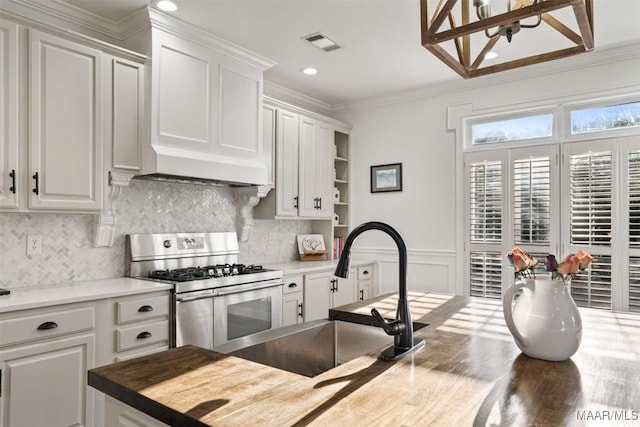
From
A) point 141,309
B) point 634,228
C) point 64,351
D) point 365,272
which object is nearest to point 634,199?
point 634,228

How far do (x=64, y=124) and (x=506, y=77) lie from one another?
3592mm

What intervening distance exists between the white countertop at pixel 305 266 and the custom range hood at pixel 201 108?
0.81m

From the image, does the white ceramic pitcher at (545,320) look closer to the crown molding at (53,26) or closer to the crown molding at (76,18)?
the crown molding at (53,26)

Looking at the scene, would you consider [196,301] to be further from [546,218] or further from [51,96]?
[546,218]

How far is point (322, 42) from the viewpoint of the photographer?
11.0 ft

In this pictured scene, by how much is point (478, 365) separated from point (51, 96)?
8.48 feet

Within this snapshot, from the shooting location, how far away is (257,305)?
3297 millimetres

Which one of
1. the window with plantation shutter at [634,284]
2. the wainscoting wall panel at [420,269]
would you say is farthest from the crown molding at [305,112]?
the window with plantation shutter at [634,284]

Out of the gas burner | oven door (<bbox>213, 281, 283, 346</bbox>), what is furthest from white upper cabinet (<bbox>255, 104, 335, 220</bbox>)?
oven door (<bbox>213, 281, 283, 346</bbox>)

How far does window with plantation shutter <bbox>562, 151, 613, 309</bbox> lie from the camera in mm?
3506

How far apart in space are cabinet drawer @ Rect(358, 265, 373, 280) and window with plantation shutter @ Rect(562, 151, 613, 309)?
6.30ft

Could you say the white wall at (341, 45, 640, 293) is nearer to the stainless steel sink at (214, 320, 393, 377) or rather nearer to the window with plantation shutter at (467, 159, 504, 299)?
the window with plantation shutter at (467, 159, 504, 299)

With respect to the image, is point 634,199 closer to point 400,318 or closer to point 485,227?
point 485,227

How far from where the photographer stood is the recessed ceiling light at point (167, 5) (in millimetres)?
2736
